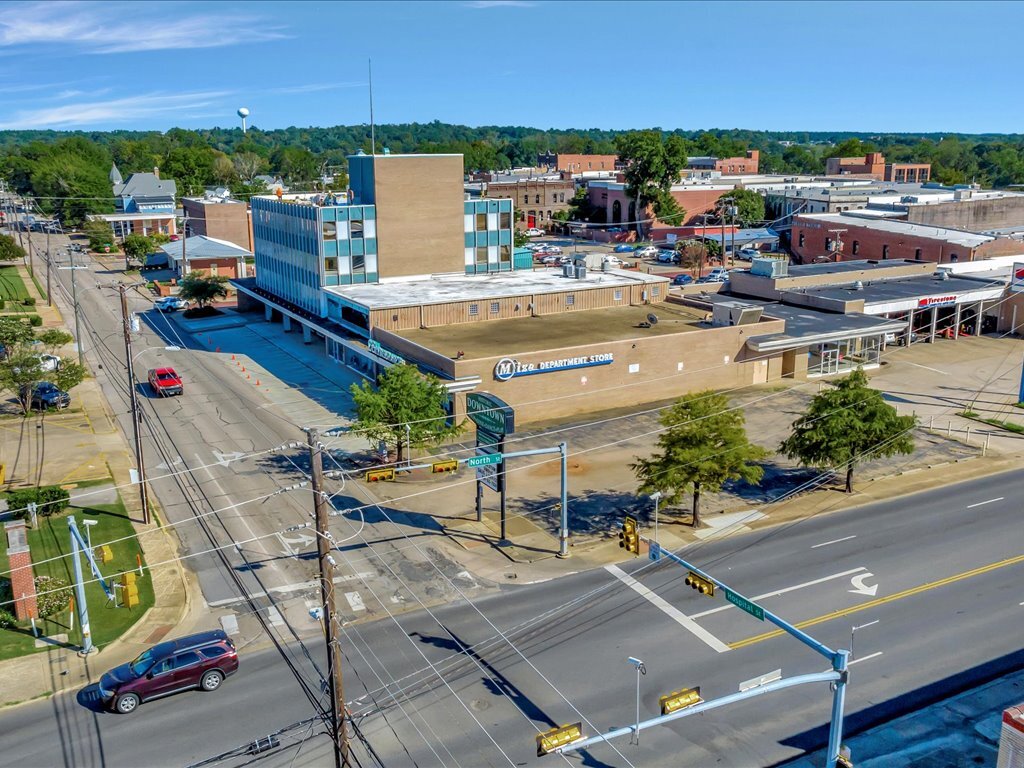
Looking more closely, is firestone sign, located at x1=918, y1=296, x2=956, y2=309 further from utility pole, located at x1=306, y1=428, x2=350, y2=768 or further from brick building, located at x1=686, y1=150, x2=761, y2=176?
brick building, located at x1=686, y1=150, x2=761, y2=176

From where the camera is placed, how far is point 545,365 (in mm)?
47844

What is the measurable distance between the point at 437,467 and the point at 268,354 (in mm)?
38400

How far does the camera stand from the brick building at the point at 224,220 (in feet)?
355

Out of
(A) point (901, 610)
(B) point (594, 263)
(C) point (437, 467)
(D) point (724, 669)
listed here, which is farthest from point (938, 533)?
(B) point (594, 263)

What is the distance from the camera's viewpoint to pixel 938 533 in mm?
33531

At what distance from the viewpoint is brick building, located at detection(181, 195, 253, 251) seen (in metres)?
108

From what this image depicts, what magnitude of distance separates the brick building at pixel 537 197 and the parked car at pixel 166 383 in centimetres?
9260

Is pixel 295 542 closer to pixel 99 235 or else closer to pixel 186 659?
pixel 186 659

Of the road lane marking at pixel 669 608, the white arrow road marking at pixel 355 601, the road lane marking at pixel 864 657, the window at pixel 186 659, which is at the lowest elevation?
the road lane marking at pixel 864 657

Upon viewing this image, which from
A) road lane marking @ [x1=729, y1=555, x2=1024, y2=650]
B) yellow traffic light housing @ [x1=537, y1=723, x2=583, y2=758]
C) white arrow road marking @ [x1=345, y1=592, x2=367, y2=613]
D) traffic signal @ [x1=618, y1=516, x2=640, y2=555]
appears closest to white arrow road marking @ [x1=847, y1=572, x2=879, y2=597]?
road lane marking @ [x1=729, y1=555, x2=1024, y2=650]

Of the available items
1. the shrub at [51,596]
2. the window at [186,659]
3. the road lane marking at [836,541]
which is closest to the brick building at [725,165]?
the road lane marking at [836,541]

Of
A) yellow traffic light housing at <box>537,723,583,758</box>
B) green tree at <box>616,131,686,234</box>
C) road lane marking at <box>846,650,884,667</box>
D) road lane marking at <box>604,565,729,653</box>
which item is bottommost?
road lane marking at <box>846,650,884,667</box>

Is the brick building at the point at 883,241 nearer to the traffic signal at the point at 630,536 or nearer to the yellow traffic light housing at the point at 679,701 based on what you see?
the traffic signal at the point at 630,536

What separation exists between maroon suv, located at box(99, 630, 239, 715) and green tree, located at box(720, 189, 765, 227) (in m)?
106
